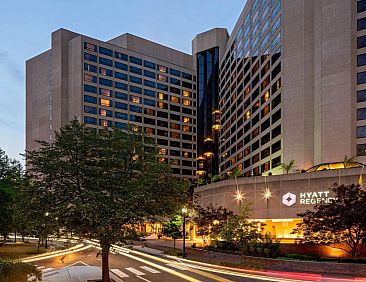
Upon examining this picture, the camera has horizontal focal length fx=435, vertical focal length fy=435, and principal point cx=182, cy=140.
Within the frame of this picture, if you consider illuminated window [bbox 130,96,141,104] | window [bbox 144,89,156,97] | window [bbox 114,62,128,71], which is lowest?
illuminated window [bbox 130,96,141,104]

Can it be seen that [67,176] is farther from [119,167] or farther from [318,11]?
[318,11]

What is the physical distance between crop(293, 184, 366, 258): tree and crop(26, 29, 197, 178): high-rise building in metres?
93.2

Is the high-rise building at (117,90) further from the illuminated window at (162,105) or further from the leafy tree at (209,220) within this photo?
the leafy tree at (209,220)

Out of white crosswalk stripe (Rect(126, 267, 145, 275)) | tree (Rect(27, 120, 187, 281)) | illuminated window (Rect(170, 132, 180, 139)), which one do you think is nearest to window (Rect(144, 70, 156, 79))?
illuminated window (Rect(170, 132, 180, 139))

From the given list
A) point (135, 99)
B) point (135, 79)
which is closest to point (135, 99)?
point (135, 99)

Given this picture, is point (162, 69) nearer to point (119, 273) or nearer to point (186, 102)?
point (186, 102)

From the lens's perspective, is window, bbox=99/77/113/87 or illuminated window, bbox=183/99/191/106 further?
illuminated window, bbox=183/99/191/106

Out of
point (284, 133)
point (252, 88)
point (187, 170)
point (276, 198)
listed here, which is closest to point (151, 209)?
point (276, 198)

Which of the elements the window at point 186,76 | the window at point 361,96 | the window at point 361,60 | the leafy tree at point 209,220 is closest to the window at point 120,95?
the window at point 186,76

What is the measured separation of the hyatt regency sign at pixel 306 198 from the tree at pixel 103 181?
2937 centimetres

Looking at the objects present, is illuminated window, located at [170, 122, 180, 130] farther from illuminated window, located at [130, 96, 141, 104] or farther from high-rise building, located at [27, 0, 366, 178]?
illuminated window, located at [130, 96, 141, 104]

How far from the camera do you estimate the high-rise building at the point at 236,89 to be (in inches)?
2436

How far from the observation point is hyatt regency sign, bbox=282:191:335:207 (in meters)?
49.0

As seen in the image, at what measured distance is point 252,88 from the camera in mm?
90062
